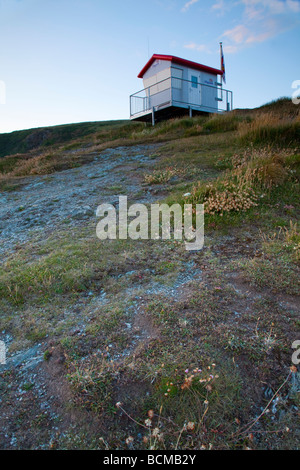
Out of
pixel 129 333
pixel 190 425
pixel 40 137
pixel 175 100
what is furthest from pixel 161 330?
pixel 40 137

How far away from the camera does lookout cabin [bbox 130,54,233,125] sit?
18.6m

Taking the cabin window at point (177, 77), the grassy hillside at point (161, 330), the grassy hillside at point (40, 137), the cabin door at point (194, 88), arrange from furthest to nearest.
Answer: the grassy hillside at point (40, 137) → the cabin door at point (194, 88) → the cabin window at point (177, 77) → the grassy hillside at point (161, 330)

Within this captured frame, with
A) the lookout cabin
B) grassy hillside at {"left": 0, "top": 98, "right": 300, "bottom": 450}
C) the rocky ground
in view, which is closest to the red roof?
the lookout cabin

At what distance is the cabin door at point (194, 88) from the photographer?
63.4 feet

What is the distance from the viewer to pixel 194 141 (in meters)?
11.8

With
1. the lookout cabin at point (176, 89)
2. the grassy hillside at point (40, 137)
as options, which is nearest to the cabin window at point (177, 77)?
the lookout cabin at point (176, 89)

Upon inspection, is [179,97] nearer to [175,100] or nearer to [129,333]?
[175,100]

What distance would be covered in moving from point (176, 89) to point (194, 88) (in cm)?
161

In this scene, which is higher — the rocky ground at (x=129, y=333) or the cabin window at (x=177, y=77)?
the cabin window at (x=177, y=77)

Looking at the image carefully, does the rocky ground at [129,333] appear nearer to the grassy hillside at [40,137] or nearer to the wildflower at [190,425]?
the wildflower at [190,425]

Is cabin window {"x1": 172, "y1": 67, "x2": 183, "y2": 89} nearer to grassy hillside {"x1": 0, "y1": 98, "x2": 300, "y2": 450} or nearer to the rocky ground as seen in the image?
grassy hillside {"x1": 0, "y1": 98, "x2": 300, "y2": 450}

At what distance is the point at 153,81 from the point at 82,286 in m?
20.0
